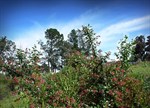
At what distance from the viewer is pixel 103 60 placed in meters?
9.03

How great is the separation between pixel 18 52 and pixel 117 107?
428 centimetres

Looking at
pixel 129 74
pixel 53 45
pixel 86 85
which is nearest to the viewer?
pixel 86 85

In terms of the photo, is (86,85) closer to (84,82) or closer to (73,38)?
(84,82)

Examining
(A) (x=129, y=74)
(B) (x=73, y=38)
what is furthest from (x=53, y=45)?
(A) (x=129, y=74)

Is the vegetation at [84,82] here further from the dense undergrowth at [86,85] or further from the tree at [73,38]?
the tree at [73,38]

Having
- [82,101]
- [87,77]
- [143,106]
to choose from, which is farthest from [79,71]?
[143,106]

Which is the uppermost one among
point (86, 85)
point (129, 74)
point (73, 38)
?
point (73, 38)

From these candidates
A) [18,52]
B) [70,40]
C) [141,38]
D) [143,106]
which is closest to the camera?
[143,106]

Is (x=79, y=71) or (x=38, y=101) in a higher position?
(x=79, y=71)

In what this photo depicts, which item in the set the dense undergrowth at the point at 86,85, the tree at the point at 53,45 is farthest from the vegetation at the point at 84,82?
the tree at the point at 53,45

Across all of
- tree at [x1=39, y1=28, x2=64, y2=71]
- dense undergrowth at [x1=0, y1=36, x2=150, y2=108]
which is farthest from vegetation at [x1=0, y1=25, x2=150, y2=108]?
tree at [x1=39, y1=28, x2=64, y2=71]

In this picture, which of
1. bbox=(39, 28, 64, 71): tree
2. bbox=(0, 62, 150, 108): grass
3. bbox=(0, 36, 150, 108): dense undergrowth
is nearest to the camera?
bbox=(0, 36, 150, 108): dense undergrowth

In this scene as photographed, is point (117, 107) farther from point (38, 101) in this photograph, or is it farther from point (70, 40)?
point (70, 40)

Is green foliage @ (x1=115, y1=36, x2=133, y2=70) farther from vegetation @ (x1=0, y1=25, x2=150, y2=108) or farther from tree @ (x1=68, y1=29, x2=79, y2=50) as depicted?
tree @ (x1=68, y1=29, x2=79, y2=50)
